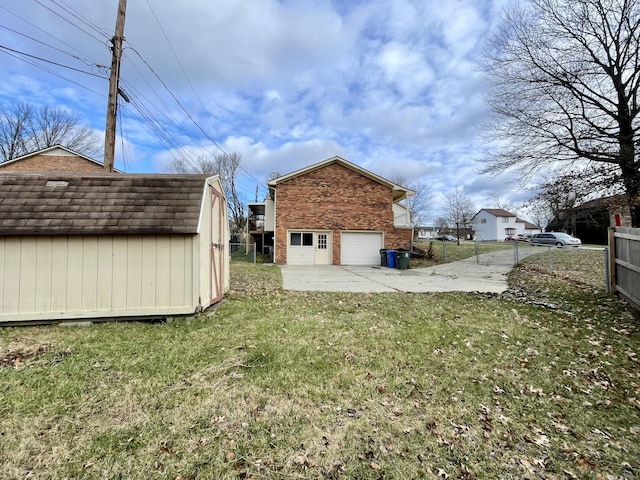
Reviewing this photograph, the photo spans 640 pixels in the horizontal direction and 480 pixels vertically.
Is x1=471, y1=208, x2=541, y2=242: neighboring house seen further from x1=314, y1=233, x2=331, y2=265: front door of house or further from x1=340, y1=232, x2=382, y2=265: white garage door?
x1=314, y1=233, x2=331, y2=265: front door of house

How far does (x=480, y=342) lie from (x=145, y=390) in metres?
4.53

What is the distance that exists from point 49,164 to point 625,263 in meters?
27.3

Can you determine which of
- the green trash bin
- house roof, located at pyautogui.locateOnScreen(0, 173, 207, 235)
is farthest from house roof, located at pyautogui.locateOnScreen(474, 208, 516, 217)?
house roof, located at pyautogui.locateOnScreen(0, 173, 207, 235)

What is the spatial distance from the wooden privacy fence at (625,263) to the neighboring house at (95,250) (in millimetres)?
8369

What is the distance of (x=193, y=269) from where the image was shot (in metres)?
5.66

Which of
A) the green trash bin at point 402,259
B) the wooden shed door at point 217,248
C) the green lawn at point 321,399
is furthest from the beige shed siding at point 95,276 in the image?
the green trash bin at point 402,259

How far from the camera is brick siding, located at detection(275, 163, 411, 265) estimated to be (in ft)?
59.1

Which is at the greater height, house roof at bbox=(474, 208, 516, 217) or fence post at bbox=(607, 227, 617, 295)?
house roof at bbox=(474, 208, 516, 217)

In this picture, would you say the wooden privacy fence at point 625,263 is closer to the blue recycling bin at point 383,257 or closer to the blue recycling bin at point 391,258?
the blue recycling bin at point 391,258

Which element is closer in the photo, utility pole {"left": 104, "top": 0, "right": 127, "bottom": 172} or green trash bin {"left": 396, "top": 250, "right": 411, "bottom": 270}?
utility pole {"left": 104, "top": 0, "right": 127, "bottom": 172}

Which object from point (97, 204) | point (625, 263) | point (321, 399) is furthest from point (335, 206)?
point (321, 399)

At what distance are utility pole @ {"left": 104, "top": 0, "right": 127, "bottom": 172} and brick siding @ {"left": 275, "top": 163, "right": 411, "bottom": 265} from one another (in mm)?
9990

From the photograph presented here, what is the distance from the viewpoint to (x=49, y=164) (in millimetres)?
19750

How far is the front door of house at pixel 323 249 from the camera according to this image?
1827cm
